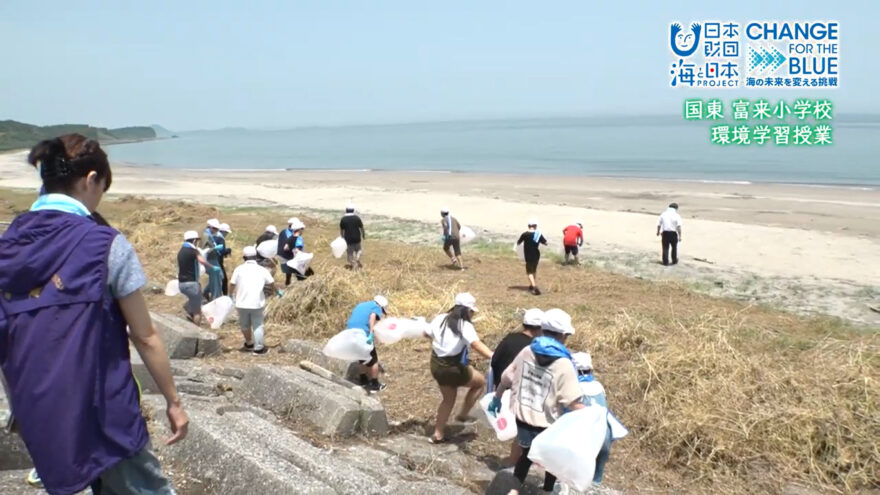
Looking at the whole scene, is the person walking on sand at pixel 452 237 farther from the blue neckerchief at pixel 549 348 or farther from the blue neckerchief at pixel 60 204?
the blue neckerchief at pixel 60 204

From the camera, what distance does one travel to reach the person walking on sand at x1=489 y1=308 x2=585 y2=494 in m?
4.63

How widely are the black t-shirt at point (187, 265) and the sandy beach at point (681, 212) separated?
34.0 ft

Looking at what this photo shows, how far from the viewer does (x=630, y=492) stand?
215 inches

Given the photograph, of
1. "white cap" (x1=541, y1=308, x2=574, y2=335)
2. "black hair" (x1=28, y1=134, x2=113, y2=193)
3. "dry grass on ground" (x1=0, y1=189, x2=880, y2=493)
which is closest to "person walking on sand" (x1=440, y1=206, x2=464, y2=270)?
"dry grass on ground" (x1=0, y1=189, x2=880, y2=493)

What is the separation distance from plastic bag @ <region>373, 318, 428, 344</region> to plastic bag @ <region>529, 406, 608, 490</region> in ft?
8.82

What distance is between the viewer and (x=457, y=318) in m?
6.12

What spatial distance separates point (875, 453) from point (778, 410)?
0.76 m

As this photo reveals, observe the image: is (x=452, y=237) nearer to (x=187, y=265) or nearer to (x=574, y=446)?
(x=187, y=265)

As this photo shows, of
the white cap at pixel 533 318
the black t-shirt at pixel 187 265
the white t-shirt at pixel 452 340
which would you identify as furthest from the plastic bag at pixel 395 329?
the black t-shirt at pixel 187 265

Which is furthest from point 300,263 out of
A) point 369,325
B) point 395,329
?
point 395,329

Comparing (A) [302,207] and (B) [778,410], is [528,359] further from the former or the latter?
(A) [302,207]

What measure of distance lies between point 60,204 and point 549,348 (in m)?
3.14

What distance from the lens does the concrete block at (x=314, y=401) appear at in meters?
5.70

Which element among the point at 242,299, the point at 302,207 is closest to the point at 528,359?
the point at 242,299
